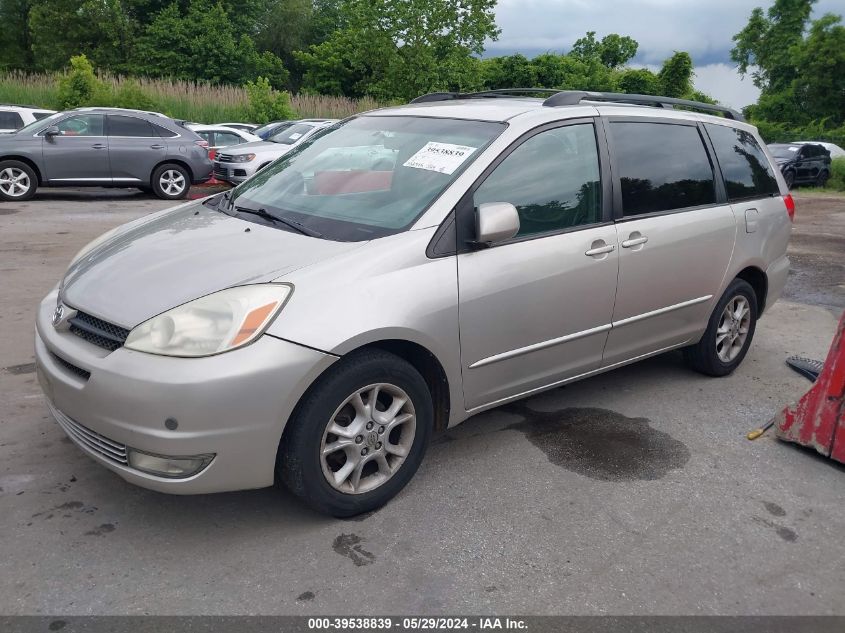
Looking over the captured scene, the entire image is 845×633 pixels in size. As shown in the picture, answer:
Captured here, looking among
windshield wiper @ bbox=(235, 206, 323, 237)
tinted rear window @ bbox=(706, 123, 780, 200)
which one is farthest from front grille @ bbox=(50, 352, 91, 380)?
tinted rear window @ bbox=(706, 123, 780, 200)

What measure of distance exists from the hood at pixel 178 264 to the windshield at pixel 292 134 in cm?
1327

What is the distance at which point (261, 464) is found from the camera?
2932 mm

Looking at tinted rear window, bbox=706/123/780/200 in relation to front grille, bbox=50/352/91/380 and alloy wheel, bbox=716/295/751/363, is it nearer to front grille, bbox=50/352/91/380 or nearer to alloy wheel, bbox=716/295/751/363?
alloy wheel, bbox=716/295/751/363

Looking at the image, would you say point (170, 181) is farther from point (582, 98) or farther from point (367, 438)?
point (367, 438)

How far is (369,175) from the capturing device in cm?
387

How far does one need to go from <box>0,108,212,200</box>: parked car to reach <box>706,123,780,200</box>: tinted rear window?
1108 centimetres

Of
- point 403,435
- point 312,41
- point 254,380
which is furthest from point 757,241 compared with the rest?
point 312,41

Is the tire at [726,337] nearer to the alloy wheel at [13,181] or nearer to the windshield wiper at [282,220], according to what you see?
the windshield wiper at [282,220]

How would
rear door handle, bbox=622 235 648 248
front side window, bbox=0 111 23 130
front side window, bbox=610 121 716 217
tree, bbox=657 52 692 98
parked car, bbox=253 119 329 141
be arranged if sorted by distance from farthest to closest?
1. tree, bbox=657 52 692 98
2. parked car, bbox=253 119 329 141
3. front side window, bbox=0 111 23 130
4. front side window, bbox=610 121 716 217
5. rear door handle, bbox=622 235 648 248

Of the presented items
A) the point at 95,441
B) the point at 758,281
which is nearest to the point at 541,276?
the point at 95,441

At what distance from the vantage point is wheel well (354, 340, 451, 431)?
10.8 feet

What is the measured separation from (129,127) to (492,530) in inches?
492

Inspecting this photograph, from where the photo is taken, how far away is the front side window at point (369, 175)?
3.54 m

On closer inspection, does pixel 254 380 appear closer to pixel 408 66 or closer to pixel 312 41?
pixel 408 66
